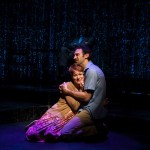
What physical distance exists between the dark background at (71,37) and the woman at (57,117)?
2916 mm

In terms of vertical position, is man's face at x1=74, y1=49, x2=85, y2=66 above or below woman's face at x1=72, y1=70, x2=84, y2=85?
above

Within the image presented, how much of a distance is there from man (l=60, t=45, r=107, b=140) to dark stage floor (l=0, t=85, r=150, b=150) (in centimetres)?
19

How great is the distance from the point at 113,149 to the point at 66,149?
668 millimetres

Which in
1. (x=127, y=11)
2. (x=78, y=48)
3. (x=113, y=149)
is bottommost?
(x=113, y=149)

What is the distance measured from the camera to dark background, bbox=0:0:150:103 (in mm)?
8375

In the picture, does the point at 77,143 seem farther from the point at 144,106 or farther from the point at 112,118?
the point at 144,106

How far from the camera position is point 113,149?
4930 millimetres

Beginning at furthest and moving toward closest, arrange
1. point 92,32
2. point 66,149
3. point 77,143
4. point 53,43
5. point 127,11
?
point 53,43 → point 92,32 → point 127,11 → point 77,143 → point 66,149

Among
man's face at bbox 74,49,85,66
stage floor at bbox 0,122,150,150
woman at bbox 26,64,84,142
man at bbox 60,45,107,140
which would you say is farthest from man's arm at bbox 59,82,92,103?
stage floor at bbox 0,122,150,150

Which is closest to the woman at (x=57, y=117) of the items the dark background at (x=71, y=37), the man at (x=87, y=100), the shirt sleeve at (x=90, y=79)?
the man at (x=87, y=100)

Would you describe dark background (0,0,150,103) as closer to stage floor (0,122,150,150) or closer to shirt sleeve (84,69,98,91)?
stage floor (0,122,150,150)

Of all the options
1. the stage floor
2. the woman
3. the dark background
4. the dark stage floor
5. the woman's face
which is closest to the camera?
the stage floor

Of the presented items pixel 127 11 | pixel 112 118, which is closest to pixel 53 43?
pixel 127 11

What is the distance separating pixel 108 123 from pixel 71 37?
3.85 metres
